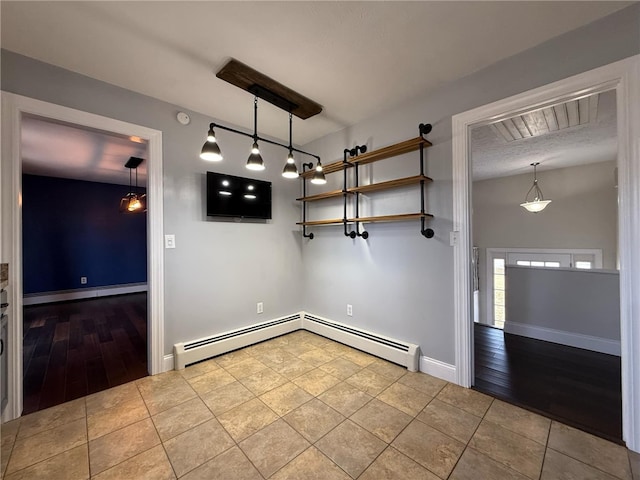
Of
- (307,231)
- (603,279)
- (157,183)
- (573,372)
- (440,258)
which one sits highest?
(157,183)

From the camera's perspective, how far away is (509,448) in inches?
59.1

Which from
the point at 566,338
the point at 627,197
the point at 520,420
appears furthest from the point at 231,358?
the point at 566,338

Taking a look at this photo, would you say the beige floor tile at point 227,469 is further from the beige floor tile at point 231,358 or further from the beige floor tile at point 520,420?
the beige floor tile at point 520,420

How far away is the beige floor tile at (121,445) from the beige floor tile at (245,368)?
75 cm

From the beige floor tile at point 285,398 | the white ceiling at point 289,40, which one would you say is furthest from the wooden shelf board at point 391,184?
Answer: the beige floor tile at point 285,398

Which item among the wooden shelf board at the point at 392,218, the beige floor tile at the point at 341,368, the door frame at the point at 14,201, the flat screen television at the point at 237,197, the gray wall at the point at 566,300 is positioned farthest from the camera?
the gray wall at the point at 566,300

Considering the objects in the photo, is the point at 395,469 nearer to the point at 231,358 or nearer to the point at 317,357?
the point at 317,357

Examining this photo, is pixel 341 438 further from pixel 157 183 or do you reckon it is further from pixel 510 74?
pixel 510 74

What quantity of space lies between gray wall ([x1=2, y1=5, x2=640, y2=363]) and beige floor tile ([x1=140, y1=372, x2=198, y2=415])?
43 centimetres

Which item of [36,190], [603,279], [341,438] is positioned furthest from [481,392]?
[36,190]

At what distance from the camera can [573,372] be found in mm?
2381

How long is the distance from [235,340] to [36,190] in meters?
5.59

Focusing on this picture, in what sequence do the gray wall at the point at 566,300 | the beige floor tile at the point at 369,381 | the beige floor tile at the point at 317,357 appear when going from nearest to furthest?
1. the beige floor tile at the point at 369,381
2. the beige floor tile at the point at 317,357
3. the gray wall at the point at 566,300

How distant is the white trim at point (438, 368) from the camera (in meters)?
2.20
